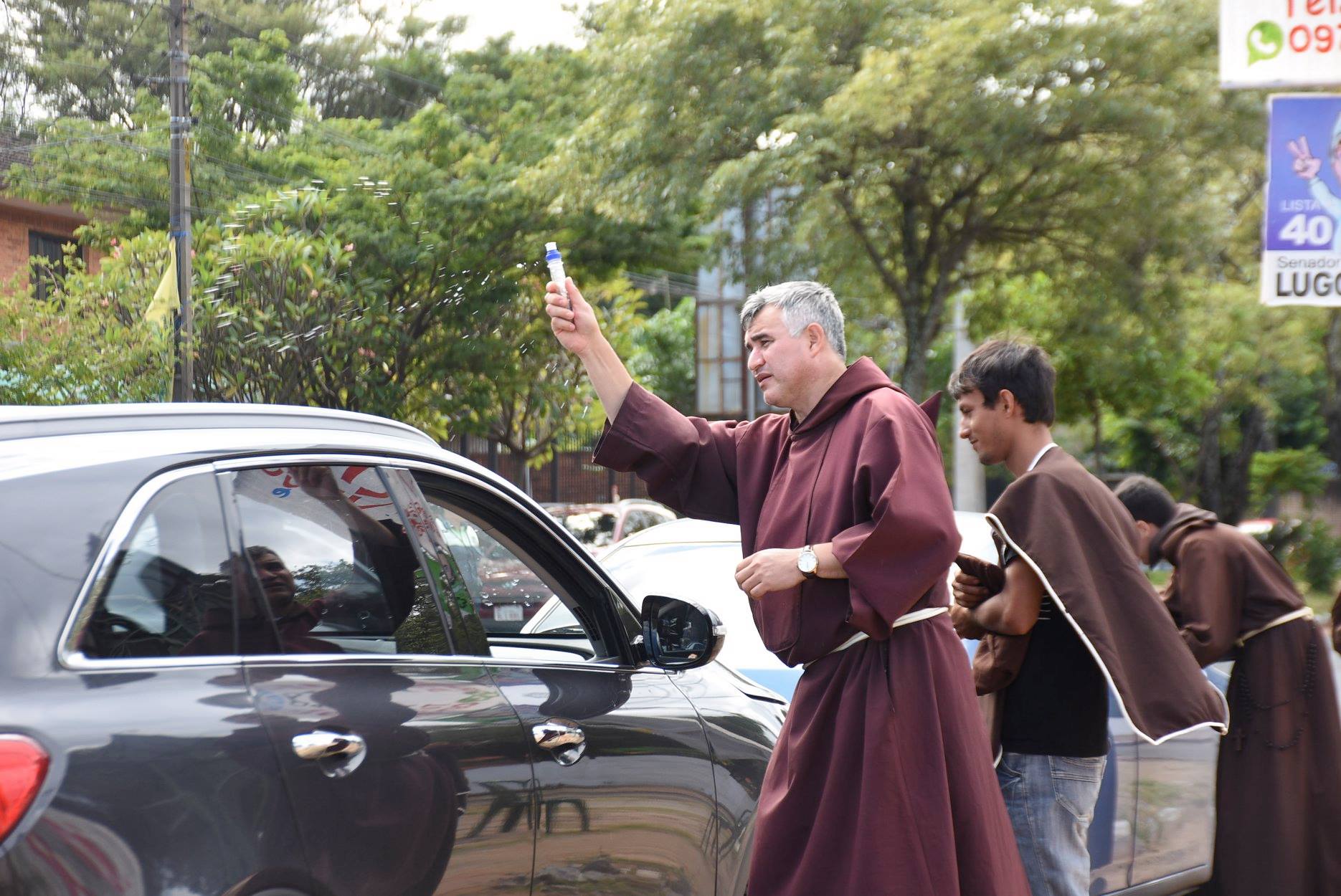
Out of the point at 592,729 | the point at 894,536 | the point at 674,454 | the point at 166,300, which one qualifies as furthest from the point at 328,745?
the point at 166,300

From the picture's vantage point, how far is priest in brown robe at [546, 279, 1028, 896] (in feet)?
9.47

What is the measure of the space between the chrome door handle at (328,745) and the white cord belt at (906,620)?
110cm

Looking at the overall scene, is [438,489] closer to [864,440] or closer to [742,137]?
[864,440]

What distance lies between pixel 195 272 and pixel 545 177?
16.9 ft

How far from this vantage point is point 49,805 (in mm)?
1841

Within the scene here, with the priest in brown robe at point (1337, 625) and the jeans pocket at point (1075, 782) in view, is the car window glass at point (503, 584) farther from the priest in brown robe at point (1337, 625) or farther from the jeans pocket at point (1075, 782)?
the priest in brown robe at point (1337, 625)

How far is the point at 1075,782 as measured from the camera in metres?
3.78

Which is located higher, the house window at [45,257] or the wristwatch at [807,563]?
the house window at [45,257]

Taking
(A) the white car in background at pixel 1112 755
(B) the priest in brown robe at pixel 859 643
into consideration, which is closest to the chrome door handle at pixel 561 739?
(B) the priest in brown robe at pixel 859 643

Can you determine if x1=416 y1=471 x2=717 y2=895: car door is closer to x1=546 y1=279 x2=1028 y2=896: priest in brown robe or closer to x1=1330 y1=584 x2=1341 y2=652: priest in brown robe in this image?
x1=546 y1=279 x2=1028 y2=896: priest in brown robe

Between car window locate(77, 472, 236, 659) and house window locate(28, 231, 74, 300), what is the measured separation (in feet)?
28.7

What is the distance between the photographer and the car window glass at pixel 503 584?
305 cm

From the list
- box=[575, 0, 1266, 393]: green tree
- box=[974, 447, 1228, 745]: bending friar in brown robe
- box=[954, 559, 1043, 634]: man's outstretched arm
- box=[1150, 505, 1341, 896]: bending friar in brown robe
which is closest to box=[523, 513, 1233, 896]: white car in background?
box=[1150, 505, 1341, 896]: bending friar in brown robe

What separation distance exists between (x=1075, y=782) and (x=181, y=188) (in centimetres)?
924
